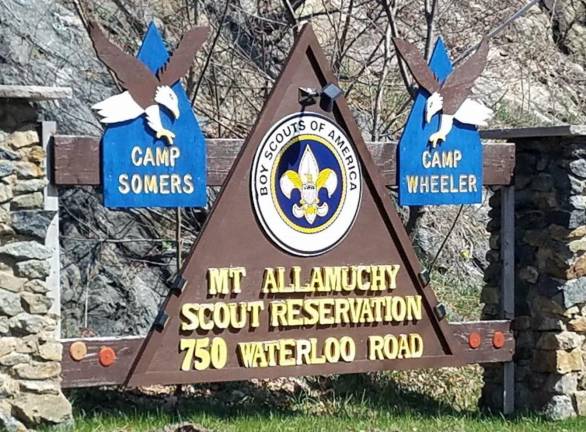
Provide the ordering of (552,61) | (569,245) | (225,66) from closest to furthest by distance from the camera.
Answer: (569,245) < (225,66) < (552,61)

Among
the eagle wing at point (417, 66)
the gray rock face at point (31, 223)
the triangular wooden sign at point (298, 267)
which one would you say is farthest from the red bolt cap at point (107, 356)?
the eagle wing at point (417, 66)

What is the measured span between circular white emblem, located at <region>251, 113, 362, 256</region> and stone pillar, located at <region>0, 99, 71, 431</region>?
1616 millimetres

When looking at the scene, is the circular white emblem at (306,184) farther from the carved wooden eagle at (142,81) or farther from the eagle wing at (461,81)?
the eagle wing at (461,81)

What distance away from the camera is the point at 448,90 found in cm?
918

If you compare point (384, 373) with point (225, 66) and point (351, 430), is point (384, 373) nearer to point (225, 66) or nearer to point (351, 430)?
point (351, 430)

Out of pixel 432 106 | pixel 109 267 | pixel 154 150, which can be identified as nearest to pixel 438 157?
pixel 432 106

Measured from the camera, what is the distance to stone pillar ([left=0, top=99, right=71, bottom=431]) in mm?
7547

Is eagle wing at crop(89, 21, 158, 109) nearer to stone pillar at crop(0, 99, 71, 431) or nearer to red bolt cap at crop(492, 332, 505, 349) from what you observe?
stone pillar at crop(0, 99, 71, 431)

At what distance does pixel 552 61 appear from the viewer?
15617 millimetres

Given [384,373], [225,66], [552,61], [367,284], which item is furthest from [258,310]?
[552,61]

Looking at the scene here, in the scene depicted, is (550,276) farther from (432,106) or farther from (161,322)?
(161,322)

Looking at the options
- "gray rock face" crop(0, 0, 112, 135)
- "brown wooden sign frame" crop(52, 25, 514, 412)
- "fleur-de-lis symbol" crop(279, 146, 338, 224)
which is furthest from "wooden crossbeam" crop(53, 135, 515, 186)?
"gray rock face" crop(0, 0, 112, 135)

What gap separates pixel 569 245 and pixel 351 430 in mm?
2291

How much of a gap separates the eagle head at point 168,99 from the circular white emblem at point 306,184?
68cm
